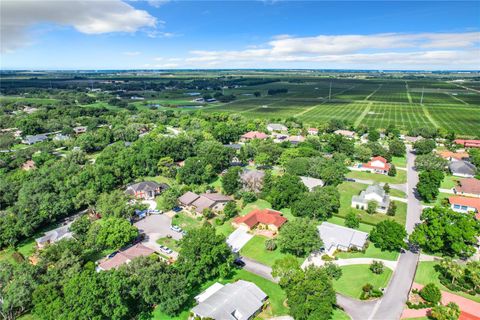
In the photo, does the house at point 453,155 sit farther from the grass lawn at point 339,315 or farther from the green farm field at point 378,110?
the grass lawn at point 339,315

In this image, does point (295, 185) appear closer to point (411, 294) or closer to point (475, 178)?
point (411, 294)

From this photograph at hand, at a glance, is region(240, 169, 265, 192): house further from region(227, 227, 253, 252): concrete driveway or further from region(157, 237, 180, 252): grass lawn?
region(157, 237, 180, 252): grass lawn

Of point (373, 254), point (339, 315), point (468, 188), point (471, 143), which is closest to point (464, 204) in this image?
point (468, 188)

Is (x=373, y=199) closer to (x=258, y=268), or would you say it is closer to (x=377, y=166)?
(x=377, y=166)

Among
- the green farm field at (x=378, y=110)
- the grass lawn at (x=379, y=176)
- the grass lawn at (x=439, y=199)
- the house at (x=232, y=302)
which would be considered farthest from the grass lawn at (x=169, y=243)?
the green farm field at (x=378, y=110)

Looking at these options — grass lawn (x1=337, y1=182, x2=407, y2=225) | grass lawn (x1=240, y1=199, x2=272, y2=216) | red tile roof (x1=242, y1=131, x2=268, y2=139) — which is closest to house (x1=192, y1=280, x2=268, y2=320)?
grass lawn (x1=240, y1=199, x2=272, y2=216)

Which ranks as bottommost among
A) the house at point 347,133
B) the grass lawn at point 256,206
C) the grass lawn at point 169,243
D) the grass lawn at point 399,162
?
the grass lawn at point 169,243
